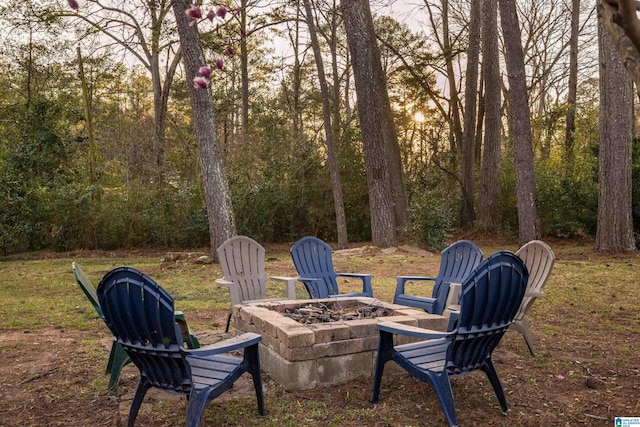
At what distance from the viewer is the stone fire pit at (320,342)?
3354 mm

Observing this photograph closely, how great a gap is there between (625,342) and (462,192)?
1116 centimetres

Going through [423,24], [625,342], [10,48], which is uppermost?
[423,24]

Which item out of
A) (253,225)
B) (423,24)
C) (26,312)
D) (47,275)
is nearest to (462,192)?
(253,225)

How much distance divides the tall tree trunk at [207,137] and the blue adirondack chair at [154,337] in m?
6.93

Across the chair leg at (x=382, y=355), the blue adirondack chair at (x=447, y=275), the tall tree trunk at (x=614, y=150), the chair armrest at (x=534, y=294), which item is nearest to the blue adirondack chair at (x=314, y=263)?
the blue adirondack chair at (x=447, y=275)

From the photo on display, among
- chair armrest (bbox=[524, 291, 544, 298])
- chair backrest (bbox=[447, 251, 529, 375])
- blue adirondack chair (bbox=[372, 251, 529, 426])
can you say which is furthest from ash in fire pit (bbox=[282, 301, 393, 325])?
chair backrest (bbox=[447, 251, 529, 375])

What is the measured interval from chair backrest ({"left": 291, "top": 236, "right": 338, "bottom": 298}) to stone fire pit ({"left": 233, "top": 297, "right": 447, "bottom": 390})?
1.26 m

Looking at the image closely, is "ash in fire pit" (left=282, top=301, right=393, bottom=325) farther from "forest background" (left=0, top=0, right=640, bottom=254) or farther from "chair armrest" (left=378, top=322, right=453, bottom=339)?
"forest background" (left=0, top=0, right=640, bottom=254)

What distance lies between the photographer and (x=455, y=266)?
4.89 metres

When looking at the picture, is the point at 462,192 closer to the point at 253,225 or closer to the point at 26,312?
the point at 253,225

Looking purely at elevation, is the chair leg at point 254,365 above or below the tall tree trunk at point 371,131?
below

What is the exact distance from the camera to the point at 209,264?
9.91 m

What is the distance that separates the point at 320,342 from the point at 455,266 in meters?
1.97

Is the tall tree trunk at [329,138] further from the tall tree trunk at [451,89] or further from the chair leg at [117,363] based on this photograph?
the chair leg at [117,363]
